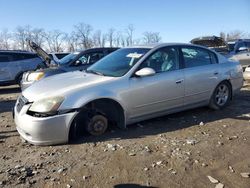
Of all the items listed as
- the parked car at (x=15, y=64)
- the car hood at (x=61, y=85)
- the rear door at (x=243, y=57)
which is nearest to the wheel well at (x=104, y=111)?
the car hood at (x=61, y=85)

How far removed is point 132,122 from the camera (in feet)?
19.7

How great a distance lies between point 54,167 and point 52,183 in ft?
1.56

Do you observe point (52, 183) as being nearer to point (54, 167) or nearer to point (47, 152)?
point (54, 167)

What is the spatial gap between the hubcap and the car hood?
2639mm

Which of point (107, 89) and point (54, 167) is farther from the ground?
point (107, 89)

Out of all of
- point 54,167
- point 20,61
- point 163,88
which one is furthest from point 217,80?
point 20,61

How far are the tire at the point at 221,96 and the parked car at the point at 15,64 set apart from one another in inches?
364

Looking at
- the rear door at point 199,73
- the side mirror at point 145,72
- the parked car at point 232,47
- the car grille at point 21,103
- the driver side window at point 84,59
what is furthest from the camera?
the parked car at point 232,47

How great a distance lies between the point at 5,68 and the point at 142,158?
11.0 m

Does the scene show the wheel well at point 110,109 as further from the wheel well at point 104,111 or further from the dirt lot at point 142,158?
the dirt lot at point 142,158

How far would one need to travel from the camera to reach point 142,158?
4727 mm

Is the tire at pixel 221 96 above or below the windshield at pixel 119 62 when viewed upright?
below

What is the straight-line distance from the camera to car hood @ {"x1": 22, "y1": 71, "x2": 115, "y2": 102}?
536 cm

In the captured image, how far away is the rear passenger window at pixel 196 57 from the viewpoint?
668 centimetres
